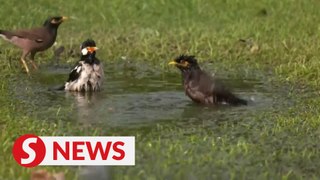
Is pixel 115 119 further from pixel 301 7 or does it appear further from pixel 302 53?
pixel 301 7

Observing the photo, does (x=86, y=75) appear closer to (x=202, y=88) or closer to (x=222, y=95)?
(x=202, y=88)

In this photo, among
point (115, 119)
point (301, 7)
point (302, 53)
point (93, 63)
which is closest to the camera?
point (115, 119)

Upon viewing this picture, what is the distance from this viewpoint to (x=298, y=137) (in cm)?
757

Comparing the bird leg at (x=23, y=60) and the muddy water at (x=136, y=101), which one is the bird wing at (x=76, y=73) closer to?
the muddy water at (x=136, y=101)

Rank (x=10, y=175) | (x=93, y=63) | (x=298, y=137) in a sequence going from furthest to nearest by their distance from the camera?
(x=93, y=63), (x=298, y=137), (x=10, y=175)

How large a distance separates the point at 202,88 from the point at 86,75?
1.72 m

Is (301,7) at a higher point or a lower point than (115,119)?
higher

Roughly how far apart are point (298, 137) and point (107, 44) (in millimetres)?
6696

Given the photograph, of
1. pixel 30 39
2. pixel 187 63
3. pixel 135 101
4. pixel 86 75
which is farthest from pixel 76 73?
pixel 30 39

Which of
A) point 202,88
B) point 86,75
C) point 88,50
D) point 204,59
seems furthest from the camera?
point 204,59

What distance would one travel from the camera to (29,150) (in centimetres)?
659

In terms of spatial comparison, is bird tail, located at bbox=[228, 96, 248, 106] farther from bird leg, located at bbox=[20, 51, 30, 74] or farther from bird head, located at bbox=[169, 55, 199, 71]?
bird leg, located at bbox=[20, 51, 30, 74]

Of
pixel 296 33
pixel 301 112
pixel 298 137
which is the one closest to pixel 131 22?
pixel 296 33

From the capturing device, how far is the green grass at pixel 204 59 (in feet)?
21.9
